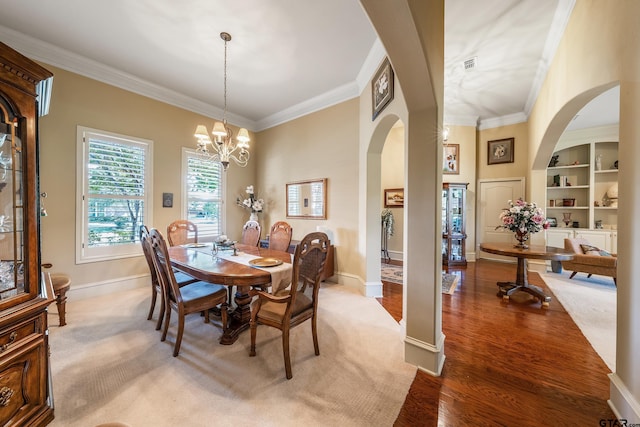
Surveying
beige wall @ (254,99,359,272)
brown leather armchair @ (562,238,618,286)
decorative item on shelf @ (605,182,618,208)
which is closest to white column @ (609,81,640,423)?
beige wall @ (254,99,359,272)

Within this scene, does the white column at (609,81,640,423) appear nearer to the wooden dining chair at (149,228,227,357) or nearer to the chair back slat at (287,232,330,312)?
the chair back slat at (287,232,330,312)

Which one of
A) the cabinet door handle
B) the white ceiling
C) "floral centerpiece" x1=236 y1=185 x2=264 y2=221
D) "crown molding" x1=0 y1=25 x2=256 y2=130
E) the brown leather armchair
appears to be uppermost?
the white ceiling

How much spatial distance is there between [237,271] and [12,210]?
133cm

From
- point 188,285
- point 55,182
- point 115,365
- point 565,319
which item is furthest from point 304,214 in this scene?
point 565,319

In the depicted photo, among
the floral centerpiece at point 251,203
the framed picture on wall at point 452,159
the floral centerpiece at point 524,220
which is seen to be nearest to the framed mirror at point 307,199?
the floral centerpiece at point 251,203

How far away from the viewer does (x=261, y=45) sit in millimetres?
2846

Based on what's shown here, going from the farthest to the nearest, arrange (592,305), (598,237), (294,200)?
1. (598,237)
2. (294,200)
3. (592,305)

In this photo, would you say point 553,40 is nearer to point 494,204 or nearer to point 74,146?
point 494,204

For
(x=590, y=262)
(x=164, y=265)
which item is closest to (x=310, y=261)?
(x=164, y=265)

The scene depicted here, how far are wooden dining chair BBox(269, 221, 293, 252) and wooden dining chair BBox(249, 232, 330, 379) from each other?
4.34 feet

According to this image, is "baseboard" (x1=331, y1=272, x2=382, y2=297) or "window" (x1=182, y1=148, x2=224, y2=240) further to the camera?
"window" (x1=182, y1=148, x2=224, y2=240)

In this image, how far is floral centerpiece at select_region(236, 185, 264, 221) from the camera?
15.9 ft

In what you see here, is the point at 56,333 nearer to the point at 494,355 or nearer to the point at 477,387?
the point at 477,387

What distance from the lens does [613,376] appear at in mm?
1521
